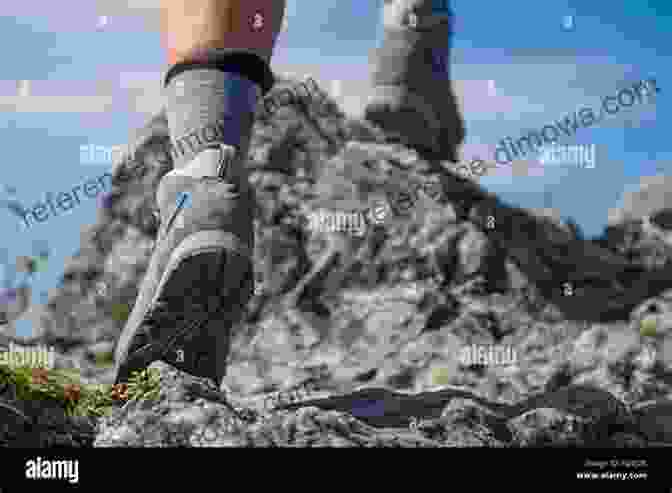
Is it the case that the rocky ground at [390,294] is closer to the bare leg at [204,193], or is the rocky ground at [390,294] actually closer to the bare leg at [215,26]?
the bare leg at [204,193]

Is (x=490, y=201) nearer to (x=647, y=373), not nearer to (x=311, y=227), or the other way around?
(x=311, y=227)

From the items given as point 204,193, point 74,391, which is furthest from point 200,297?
point 74,391

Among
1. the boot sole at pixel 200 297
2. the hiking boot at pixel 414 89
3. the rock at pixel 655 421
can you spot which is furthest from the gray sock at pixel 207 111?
the hiking boot at pixel 414 89

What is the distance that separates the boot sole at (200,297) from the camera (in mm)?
2525

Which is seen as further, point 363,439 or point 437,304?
point 437,304

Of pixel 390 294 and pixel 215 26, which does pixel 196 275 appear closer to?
pixel 215 26

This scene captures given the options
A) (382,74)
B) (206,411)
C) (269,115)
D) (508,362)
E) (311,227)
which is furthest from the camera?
(382,74)

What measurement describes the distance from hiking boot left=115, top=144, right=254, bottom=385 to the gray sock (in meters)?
0.08

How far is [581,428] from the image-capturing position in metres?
2.36

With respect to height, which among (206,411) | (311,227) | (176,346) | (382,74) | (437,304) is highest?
(382,74)

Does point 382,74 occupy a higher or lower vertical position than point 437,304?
higher
